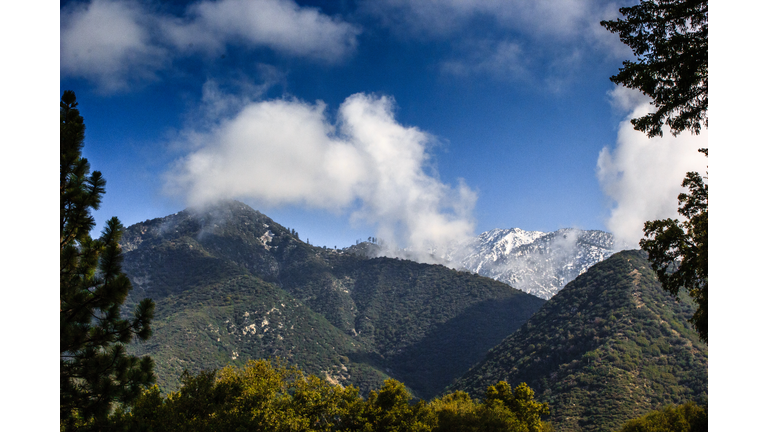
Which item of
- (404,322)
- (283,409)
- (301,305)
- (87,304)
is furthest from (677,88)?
(404,322)

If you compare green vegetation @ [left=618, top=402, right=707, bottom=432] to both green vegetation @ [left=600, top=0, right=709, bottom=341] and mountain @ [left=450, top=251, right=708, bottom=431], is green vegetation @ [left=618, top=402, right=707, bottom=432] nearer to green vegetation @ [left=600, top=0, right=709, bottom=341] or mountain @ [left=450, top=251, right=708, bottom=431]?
mountain @ [left=450, top=251, right=708, bottom=431]

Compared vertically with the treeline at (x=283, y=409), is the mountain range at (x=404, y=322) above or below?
above

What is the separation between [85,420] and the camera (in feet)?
21.8

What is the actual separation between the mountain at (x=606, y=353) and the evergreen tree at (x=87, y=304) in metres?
40.6

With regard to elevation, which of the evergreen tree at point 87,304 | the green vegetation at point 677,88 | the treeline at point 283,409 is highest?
the green vegetation at point 677,88

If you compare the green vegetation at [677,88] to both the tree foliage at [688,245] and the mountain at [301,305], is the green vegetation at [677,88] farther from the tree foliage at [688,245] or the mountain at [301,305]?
the mountain at [301,305]

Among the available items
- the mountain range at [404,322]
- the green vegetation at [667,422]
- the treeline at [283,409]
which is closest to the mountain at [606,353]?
the mountain range at [404,322]

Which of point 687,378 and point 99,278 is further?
point 687,378

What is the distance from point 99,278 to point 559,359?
61.2 m

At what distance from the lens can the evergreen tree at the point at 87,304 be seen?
6.33 m

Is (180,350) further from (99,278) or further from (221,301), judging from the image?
(99,278)

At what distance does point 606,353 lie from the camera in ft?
165
